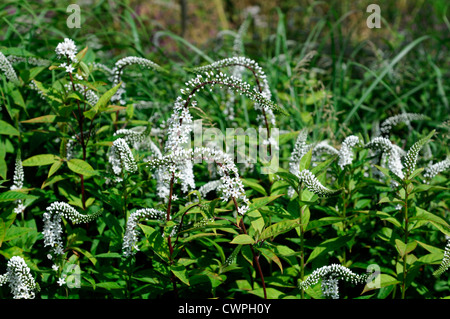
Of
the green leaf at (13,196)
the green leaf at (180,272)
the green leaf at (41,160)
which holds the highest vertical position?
the green leaf at (41,160)

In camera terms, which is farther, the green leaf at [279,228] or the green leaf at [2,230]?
the green leaf at [2,230]

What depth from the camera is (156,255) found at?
2.30 metres

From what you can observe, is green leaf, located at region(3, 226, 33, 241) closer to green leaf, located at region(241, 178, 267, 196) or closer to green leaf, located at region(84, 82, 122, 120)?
green leaf, located at region(84, 82, 122, 120)

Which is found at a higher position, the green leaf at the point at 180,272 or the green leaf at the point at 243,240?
the green leaf at the point at 243,240

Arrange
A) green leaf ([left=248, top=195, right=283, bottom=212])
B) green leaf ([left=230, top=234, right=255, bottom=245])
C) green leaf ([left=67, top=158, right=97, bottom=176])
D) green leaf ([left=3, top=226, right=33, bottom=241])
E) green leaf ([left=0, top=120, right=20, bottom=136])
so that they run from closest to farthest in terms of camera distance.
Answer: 1. green leaf ([left=230, top=234, right=255, bottom=245])
2. green leaf ([left=248, top=195, right=283, bottom=212])
3. green leaf ([left=3, top=226, right=33, bottom=241])
4. green leaf ([left=67, top=158, right=97, bottom=176])
5. green leaf ([left=0, top=120, right=20, bottom=136])

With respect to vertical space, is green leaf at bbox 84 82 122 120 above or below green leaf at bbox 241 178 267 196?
above

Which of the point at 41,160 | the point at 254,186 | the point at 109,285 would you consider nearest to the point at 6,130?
the point at 41,160

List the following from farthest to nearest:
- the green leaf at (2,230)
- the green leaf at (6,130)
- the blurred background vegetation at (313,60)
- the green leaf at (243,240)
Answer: the blurred background vegetation at (313,60)
the green leaf at (6,130)
the green leaf at (2,230)
the green leaf at (243,240)

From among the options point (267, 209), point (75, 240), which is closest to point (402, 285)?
point (267, 209)

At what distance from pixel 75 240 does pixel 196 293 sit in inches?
28.4

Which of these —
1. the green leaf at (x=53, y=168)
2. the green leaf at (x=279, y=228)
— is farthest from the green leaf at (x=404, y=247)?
the green leaf at (x=53, y=168)

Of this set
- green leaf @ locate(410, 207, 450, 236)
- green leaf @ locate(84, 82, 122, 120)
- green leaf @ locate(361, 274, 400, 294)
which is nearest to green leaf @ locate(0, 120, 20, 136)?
green leaf @ locate(84, 82, 122, 120)

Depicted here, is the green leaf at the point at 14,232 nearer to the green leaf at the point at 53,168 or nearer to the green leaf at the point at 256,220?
the green leaf at the point at 53,168

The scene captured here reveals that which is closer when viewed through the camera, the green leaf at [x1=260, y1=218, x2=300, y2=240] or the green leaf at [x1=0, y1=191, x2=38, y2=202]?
the green leaf at [x1=260, y1=218, x2=300, y2=240]
